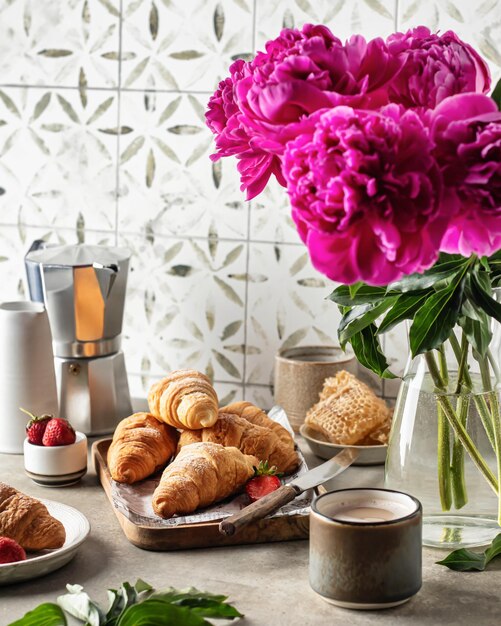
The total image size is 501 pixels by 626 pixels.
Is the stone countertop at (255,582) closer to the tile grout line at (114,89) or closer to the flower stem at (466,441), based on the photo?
the flower stem at (466,441)

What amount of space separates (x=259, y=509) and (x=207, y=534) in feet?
0.24

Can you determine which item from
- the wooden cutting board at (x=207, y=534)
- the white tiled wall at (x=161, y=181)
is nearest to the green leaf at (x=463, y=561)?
the wooden cutting board at (x=207, y=534)

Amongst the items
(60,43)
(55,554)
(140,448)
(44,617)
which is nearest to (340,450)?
(140,448)

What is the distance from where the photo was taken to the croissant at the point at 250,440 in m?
1.31

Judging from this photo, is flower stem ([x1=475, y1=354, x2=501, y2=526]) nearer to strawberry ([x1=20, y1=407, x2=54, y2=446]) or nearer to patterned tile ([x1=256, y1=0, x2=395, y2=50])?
strawberry ([x1=20, y1=407, x2=54, y2=446])

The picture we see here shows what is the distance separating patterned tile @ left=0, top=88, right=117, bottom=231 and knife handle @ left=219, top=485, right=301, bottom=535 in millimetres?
769

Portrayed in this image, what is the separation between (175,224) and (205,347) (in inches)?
8.9

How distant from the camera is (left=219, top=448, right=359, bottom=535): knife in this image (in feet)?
3.50

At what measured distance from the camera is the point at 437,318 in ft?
2.91

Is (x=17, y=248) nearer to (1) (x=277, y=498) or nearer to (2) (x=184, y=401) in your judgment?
(2) (x=184, y=401)

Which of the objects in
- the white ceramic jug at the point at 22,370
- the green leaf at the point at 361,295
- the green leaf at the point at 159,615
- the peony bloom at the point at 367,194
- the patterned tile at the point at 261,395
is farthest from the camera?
the patterned tile at the point at 261,395

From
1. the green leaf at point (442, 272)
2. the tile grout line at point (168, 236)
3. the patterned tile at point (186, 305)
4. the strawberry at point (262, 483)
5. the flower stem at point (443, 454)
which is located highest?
the tile grout line at point (168, 236)

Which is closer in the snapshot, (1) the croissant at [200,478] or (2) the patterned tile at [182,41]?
(1) the croissant at [200,478]

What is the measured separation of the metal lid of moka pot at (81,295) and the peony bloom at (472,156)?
2.88ft
